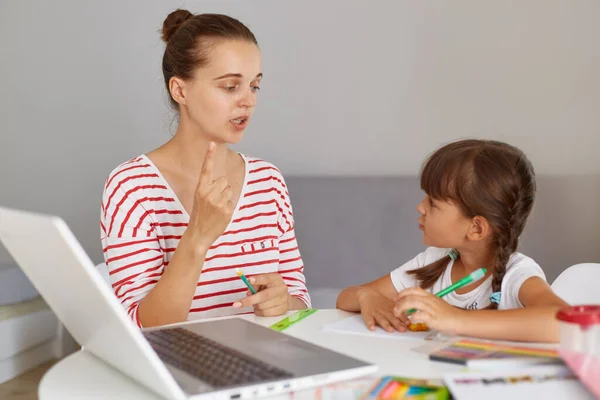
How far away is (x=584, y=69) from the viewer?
7.88 ft

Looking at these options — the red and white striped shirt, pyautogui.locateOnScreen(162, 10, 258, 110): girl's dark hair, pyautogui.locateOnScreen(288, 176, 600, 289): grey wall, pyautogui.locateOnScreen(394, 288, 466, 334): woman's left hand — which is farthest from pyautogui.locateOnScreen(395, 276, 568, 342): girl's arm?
pyautogui.locateOnScreen(288, 176, 600, 289): grey wall

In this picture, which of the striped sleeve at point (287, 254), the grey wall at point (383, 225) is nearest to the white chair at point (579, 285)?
the striped sleeve at point (287, 254)

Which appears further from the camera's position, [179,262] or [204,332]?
[179,262]

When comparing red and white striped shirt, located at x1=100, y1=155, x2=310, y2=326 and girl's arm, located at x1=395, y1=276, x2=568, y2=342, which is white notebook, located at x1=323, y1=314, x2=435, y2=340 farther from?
red and white striped shirt, located at x1=100, y1=155, x2=310, y2=326

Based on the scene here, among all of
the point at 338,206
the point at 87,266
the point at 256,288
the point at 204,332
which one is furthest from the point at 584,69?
the point at 87,266

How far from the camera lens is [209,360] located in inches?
36.8

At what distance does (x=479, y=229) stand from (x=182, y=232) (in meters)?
0.58

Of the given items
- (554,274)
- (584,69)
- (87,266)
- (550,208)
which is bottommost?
(554,274)

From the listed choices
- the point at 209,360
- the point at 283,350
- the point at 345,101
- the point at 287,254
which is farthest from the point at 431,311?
the point at 345,101

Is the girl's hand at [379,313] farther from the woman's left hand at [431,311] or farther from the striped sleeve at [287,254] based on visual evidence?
the striped sleeve at [287,254]

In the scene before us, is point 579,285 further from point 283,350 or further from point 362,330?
point 283,350

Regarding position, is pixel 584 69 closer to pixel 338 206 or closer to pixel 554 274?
pixel 554 274

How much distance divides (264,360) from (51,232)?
309mm

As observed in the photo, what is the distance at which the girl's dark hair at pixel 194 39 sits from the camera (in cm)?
158
